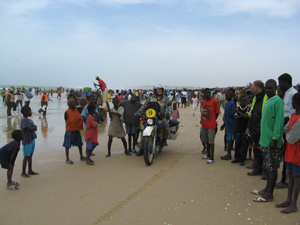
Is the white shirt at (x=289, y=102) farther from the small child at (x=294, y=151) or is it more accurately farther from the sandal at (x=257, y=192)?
the sandal at (x=257, y=192)

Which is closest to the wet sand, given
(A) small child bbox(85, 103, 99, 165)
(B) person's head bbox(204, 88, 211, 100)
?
(A) small child bbox(85, 103, 99, 165)

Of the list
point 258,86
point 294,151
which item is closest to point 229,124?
point 258,86

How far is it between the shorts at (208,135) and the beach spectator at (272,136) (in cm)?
222

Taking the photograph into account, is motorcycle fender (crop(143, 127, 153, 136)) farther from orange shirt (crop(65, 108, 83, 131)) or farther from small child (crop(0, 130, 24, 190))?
small child (crop(0, 130, 24, 190))

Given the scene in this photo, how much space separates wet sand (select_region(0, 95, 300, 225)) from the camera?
3805 mm

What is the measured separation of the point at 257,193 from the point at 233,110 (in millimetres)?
2456

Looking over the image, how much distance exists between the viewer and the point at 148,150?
639 centimetres

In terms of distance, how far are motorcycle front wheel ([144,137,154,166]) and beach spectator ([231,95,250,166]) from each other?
215 cm

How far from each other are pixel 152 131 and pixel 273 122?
3.13 metres

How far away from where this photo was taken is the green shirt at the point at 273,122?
158 inches

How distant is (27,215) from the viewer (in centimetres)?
399

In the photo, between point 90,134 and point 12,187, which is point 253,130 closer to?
point 90,134

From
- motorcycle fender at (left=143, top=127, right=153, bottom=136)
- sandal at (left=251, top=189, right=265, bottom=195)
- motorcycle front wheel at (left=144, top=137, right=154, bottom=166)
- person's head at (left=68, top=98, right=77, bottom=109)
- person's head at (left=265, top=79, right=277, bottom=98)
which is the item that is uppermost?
person's head at (left=265, top=79, right=277, bottom=98)

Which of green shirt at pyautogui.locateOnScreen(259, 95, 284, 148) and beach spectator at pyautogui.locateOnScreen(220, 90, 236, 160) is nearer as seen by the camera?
green shirt at pyautogui.locateOnScreen(259, 95, 284, 148)
